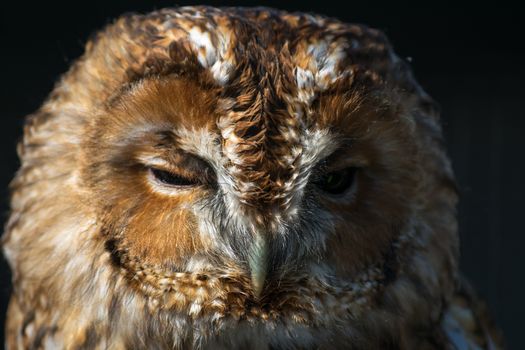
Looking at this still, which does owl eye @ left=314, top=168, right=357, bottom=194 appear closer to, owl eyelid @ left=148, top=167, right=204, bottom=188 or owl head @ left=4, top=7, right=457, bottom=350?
owl head @ left=4, top=7, right=457, bottom=350

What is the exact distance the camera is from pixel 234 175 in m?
1.39

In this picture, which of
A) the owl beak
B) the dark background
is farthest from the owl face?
the dark background

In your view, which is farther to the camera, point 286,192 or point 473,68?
point 473,68

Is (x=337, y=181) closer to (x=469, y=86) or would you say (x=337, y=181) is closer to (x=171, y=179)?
(x=171, y=179)

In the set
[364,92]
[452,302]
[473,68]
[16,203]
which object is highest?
[364,92]

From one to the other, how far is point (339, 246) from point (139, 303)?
0.43m

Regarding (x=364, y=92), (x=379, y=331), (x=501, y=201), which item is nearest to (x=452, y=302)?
(x=379, y=331)

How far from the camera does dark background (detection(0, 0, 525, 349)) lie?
12.7ft

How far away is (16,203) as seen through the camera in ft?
5.92

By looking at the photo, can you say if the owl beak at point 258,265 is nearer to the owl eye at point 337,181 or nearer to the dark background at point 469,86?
the owl eye at point 337,181

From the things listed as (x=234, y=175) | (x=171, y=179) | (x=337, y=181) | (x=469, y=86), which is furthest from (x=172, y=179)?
(x=469, y=86)

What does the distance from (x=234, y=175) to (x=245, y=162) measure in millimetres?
33

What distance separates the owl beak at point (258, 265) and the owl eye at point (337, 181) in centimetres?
17

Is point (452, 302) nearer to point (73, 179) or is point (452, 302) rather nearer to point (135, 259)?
point (135, 259)
